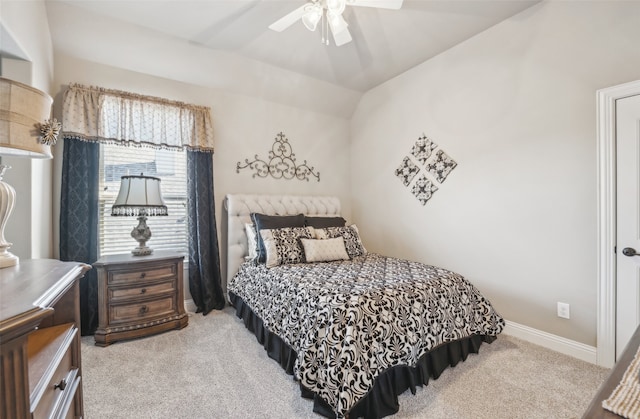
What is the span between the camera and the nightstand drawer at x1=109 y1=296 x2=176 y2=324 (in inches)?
97.2

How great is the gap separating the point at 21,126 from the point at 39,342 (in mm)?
854

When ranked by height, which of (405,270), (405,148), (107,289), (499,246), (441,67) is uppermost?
(441,67)

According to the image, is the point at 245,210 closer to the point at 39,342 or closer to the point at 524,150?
the point at 39,342

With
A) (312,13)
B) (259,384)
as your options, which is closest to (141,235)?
(259,384)

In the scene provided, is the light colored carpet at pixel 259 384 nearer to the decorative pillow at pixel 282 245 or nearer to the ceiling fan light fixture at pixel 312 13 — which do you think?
the decorative pillow at pixel 282 245

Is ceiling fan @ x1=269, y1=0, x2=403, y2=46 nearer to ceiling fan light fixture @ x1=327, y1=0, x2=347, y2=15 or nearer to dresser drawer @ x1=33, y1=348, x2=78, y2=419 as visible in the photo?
ceiling fan light fixture @ x1=327, y1=0, x2=347, y2=15

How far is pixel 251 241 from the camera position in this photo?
124 inches

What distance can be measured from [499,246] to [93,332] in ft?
13.1

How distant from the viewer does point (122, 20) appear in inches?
101

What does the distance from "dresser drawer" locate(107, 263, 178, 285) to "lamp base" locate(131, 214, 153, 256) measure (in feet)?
0.77

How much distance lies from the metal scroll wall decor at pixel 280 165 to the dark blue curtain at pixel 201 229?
0.53 meters

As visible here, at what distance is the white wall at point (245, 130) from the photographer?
2.77 metres

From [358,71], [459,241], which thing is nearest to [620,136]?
[459,241]

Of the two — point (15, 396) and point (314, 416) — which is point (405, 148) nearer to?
point (314, 416)
